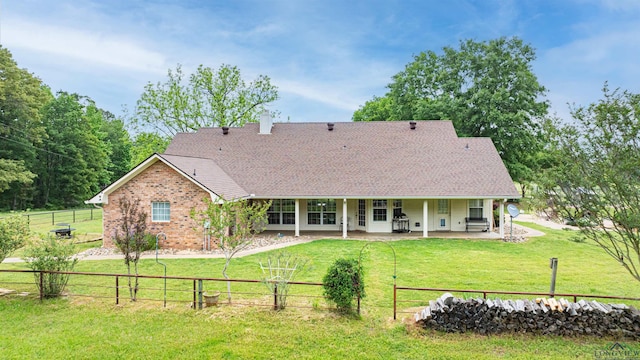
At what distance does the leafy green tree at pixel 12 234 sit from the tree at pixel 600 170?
13097 millimetres

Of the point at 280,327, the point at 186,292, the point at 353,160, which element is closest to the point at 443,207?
the point at 353,160

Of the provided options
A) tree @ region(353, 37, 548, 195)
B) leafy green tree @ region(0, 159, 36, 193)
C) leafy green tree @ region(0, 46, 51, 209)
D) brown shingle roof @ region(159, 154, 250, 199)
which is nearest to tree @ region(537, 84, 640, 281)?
brown shingle roof @ region(159, 154, 250, 199)

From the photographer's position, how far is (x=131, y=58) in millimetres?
23672

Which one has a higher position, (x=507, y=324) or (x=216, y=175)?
(x=216, y=175)

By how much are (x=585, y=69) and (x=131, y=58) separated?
80.3ft

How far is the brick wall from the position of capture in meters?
16.2

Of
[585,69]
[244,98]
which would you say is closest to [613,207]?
[585,69]

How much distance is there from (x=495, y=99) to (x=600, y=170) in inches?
938

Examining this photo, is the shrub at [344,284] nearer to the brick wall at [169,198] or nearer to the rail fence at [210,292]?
the rail fence at [210,292]

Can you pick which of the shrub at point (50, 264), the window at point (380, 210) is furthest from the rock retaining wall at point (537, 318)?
the window at point (380, 210)

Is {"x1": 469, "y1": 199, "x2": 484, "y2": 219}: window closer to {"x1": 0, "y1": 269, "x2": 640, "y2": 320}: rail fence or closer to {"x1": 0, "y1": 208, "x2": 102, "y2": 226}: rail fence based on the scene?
{"x1": 0, "y1": 269, "x2": 640, "y2": 320}: rail fence

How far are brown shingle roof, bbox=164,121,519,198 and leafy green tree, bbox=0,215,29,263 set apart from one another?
7.16m

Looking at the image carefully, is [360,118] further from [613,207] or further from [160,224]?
[613,207]

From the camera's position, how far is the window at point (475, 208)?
2048cm
